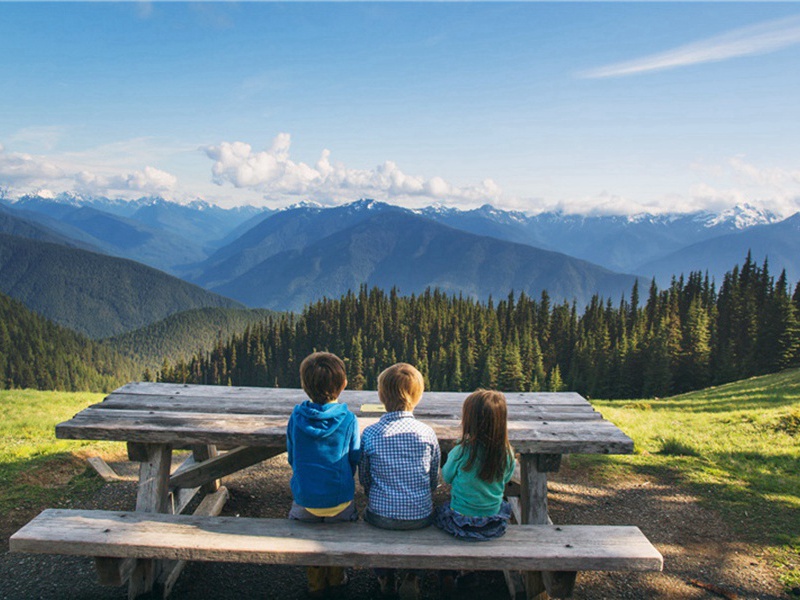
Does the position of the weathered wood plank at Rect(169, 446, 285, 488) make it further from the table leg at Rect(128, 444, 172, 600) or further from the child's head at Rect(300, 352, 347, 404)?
the child's head at Rect(300, 352, 347, 404)

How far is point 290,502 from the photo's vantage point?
9.25 m

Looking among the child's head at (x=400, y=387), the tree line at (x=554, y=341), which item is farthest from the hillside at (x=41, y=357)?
the child's head at (x=400, y=387)

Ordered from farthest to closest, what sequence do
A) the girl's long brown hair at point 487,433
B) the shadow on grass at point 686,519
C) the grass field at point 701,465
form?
the grass field at point 701,465, the shadow on grass at point 686,519, the girl's long brown hair at point 487,433

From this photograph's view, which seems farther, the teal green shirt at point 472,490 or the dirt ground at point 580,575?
the dirt ground at point 580,575

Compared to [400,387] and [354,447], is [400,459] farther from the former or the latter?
→ [400,387]

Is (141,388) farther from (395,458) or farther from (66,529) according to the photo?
(395,458)

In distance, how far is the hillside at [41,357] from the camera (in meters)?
149

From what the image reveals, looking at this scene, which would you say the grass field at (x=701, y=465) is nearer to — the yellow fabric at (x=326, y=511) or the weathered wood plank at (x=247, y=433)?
the weathered wood plank at (x=247, y=433)

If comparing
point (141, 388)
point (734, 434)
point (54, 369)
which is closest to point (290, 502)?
point (141, 388)

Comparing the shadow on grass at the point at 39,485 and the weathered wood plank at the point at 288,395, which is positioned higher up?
the weathered wood plank at the point at 288,395

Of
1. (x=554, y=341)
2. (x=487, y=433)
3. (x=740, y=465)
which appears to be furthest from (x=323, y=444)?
(x=554, y=341)

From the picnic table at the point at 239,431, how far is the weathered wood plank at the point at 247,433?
12 mm

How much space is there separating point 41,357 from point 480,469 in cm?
18679

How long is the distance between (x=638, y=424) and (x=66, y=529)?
55.8 feet
